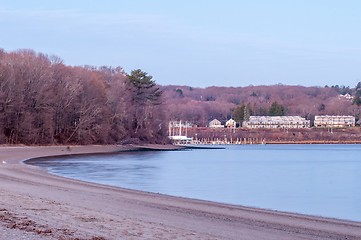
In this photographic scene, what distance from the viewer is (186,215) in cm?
1966

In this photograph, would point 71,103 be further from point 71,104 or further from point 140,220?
point 140,220

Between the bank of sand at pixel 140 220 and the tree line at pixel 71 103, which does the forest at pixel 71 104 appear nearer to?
the tree line at pixel 71 103

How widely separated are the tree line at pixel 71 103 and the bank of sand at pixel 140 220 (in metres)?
49.9

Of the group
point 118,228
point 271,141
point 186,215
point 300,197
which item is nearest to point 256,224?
point 186,215

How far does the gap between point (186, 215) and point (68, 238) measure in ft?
25.2

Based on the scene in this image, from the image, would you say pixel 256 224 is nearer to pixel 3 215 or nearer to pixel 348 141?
pixel 3 215

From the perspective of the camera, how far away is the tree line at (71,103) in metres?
74.6

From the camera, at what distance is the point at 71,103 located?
82688 mm

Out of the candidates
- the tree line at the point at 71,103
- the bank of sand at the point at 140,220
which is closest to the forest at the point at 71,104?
the tree line at the point at 71,103

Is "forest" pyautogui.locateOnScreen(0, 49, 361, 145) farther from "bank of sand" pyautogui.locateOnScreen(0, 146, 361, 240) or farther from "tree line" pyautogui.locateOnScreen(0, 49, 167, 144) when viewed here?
"bank of sand" pyautogui.locateOnScreen(0, 146, 361, 240)

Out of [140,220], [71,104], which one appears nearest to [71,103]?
[71,104]

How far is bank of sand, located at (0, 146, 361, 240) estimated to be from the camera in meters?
13.8

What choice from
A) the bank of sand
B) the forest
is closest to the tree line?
the forest

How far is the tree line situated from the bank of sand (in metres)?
49.9
